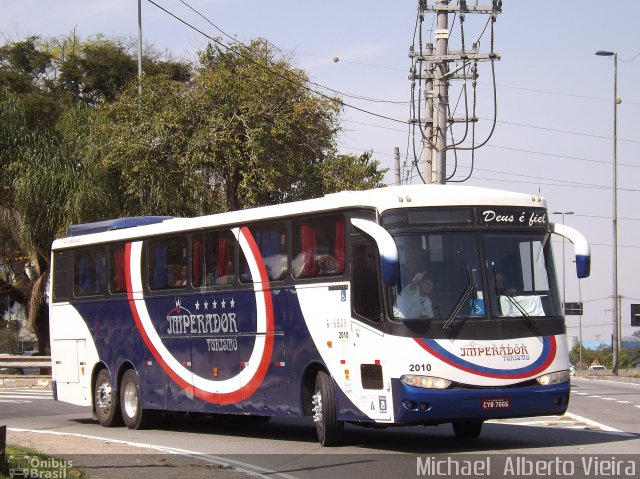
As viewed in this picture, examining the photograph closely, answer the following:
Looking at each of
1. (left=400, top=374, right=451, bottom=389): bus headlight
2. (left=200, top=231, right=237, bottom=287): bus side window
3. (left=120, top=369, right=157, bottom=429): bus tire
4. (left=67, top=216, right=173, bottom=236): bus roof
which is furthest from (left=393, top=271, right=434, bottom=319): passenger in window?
(left=67, top=216, right=173, bottom=236): bus roof

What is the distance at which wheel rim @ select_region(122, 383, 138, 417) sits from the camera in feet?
64.5

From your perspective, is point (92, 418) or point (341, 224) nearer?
point (341, 224)

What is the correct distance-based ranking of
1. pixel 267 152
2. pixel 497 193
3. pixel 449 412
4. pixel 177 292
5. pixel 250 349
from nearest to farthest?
pixel 449 412 → pixel 497 193 → pixel 250 349 → pixel 177 292 → pixel 267 152

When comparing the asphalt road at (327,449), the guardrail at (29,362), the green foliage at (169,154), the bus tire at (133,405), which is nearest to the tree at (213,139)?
the green foliage at (169,154)

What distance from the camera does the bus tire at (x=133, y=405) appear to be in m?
19.5

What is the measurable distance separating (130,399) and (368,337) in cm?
696

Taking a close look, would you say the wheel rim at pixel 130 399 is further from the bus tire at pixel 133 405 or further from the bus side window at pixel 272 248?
the bus side window at pixel 272 248

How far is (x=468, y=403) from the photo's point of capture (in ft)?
44.8

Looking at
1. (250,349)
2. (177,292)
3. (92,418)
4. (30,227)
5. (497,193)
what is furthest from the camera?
(30,227)

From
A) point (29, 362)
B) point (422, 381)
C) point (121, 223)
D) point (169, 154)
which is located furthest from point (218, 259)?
point (29, 362)

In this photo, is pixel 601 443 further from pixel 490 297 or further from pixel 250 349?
pixel 250 349

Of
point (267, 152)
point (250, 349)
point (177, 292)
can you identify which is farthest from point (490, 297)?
point (267, 152)

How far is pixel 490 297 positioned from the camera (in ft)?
46.0

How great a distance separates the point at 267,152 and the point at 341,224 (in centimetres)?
1941
